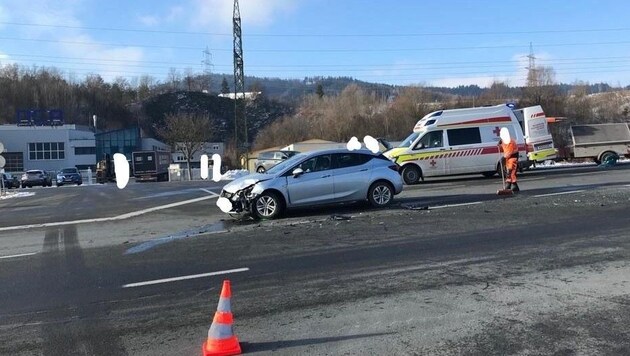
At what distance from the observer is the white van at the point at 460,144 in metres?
20.6

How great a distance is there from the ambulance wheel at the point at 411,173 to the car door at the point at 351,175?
705cm

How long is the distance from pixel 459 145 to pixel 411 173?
2.05 metres

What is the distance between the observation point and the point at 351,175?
544 inches

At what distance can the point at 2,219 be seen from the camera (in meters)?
16.7

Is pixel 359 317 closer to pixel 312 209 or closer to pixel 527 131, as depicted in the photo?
pixel 312 209

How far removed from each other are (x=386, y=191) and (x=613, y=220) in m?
5.26

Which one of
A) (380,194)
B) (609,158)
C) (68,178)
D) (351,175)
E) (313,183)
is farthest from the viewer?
(68,178)

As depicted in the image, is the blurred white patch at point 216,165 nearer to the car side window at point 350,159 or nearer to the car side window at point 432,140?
the car side window at point 432,140

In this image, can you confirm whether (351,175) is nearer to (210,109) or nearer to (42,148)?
(42,148)

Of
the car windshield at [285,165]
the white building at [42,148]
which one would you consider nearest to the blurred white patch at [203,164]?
the car windshield at [285,165]

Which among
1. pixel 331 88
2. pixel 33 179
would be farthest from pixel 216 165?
pixel 331 88

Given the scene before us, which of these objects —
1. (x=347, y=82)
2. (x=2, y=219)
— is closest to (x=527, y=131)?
(x=2, y=219)

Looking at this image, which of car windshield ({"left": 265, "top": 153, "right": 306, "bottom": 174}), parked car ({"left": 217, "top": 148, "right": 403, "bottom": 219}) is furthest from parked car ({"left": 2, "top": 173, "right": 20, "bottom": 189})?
car windshield ({"left": 265, "top": 153, "right": 306, "bottom": 174})

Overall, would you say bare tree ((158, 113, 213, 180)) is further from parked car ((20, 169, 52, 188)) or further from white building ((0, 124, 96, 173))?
parked car ((20, 169, 52, 188))
